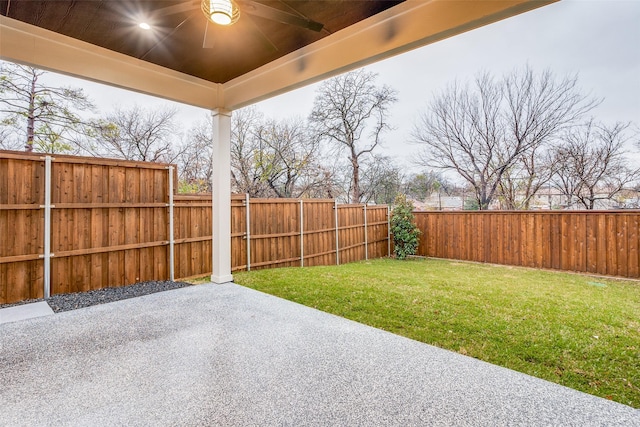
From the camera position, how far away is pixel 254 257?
5516 millimetres

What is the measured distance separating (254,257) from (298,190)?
21.0 ft

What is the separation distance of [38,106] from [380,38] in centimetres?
840

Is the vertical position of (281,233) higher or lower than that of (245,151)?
lower

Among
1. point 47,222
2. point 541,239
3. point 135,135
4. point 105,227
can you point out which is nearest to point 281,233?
point 105,227

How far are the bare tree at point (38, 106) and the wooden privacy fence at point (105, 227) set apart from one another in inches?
194

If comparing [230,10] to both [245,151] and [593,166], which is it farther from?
[593,166]

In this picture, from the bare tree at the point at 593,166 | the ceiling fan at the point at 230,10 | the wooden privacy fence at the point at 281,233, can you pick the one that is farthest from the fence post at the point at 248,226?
the bare tree at the point at 593,166

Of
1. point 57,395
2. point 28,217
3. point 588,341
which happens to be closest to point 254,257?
point 28,217

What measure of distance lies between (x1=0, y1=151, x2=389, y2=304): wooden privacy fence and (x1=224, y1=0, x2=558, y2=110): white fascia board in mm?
2168

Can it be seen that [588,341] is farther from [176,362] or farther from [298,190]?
[298,190]

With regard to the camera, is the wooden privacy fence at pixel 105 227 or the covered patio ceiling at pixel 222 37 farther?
the wooden privacy fence at pixel 105 227

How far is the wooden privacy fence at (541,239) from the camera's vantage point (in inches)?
218

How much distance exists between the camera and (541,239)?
21.3 ft

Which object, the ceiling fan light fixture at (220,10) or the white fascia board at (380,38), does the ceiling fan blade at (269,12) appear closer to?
the ceiling fan light fixture at (220,10)
